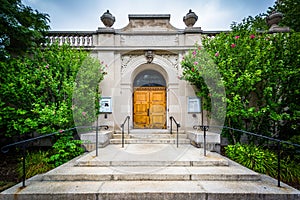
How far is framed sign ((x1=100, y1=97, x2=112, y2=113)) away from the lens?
22.9ft

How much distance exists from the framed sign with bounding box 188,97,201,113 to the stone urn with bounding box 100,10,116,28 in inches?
202

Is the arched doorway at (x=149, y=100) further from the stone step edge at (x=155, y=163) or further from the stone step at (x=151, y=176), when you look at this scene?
the stone step at (x=151, y=176)

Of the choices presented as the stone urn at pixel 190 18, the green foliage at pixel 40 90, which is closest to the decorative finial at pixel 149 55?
the stone urn at pixel 190 18

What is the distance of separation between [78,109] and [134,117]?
11.1 feet

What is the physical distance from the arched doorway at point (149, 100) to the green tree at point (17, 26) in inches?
184

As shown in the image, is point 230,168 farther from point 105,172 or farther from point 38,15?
point 38,15

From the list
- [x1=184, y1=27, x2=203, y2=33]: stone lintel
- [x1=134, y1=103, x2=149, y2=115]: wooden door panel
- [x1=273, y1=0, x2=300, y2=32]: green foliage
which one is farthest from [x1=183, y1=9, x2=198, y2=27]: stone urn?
[x1=273, y1=0, x2=300, y2=32]: green foliage

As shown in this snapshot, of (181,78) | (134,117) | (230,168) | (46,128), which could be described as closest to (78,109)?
(46,128)

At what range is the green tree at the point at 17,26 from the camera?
5.25 metres

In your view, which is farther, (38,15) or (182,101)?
(182,101)

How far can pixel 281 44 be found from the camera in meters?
5.75

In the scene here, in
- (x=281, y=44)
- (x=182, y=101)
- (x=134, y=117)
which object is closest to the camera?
(x=281, y=44)

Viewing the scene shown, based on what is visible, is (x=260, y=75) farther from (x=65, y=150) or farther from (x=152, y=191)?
(x=65, y=150)

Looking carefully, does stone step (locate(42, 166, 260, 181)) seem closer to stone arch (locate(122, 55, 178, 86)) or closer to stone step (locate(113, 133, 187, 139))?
stone step (locate(113, 133, 187, 139))
